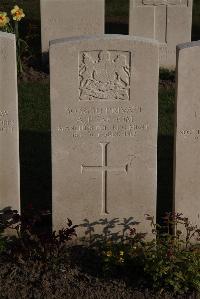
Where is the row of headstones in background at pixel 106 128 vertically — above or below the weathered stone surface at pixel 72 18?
below

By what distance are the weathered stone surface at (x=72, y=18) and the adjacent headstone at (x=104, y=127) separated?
5806 millimetres

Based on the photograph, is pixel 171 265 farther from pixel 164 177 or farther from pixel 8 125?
pixel 164 177

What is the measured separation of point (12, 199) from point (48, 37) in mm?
6004

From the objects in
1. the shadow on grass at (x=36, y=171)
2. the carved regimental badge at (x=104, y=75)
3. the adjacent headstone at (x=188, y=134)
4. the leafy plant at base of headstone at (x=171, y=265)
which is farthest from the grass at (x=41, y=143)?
the carved regimental badge at (x=104, y=75)

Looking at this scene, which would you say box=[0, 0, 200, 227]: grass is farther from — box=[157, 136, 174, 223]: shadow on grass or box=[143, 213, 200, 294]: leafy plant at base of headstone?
box=[143, 213, 200, 294]: leafy plant at base of headstone

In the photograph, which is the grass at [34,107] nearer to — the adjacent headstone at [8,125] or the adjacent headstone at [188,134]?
the adjacent headstone at [8,125]

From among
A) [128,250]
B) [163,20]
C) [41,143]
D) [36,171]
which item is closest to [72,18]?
[163,20]

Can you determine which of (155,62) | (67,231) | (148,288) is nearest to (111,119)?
(155,62)

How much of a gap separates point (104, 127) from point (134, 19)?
5.82m

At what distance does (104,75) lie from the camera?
19.1ft

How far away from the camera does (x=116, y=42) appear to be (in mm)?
5727

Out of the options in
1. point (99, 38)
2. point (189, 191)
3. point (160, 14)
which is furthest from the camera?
point (160, 14)

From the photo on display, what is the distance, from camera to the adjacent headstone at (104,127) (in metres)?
5.75

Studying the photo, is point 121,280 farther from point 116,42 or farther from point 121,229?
point 116,42
